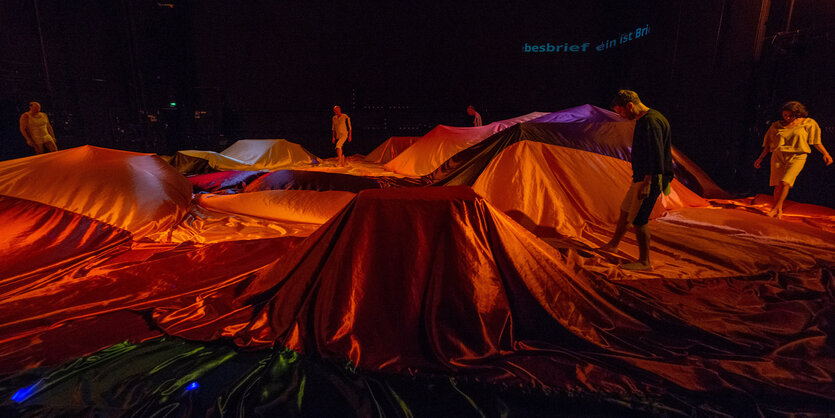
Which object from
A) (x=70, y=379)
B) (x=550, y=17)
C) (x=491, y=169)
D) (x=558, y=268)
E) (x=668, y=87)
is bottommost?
Answer: (x=70, y=379)

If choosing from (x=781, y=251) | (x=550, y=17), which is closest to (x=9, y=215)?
(x=781, y=251)

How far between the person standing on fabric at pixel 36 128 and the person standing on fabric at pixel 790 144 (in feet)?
33.1

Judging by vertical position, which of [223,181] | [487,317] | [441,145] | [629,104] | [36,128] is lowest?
[487,317]

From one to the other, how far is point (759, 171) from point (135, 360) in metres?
7.53

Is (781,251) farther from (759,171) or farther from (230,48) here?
(230,48)

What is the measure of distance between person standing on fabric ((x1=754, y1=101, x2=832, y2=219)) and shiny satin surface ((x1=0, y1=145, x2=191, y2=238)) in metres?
6.44

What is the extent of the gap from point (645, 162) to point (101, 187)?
4528mm

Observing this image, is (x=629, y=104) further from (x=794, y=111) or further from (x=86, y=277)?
(x=86, y=277)

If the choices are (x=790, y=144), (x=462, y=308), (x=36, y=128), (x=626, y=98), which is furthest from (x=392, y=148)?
(x=462, y=308)

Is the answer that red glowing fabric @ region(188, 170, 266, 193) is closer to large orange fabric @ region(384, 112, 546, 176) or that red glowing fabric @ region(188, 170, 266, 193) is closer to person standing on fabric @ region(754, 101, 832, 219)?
large orange fabric @ region(384, 112, 546, 176)

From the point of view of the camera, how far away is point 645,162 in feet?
8.73

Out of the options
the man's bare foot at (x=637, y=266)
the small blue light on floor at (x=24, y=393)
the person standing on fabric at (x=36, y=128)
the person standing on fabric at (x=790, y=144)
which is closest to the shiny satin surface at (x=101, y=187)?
the small blue light on floor at (x=24, y=393)

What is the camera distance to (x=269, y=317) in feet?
6.49

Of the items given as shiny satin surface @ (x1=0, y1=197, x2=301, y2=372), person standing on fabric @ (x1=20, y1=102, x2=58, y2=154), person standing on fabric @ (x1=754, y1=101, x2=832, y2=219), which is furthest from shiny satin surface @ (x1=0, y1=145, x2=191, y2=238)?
person standing on fabric @ (x1=754, y1=101, x2=832, y2=219)
